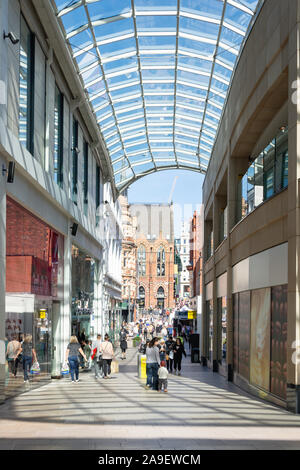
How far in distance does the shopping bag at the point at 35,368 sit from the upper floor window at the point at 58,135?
6.02m

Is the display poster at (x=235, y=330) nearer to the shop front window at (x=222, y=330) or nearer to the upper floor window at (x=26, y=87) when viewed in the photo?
the shop front window at (x=222, y=330)

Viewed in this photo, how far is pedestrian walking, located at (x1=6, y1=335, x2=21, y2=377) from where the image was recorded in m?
14.1

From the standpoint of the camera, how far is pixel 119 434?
9.36 metres

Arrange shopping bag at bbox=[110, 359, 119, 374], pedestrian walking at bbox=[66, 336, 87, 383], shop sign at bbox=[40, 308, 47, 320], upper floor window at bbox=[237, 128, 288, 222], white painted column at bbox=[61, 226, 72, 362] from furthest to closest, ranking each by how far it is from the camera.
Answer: shopping bag at bbox=[110, 359, 119, 374]
white painted column at bbox=[61, 226, 72, 362]
pedestrian walking at bbox=[66, 336, 87, 383]
shop sign at bbox=[40, 308, 47, 320]
upper floor window at bbox=[237, 128, 288, 222]

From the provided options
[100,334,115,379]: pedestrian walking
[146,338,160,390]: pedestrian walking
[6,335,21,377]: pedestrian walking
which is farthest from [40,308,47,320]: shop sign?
[146,338,160,390]: pedestrian walking

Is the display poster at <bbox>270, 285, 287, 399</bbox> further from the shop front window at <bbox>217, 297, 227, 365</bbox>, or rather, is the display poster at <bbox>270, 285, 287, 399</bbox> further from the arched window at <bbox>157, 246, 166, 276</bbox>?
the arched window at <bbox>157, 246, 166, 276</bbox>

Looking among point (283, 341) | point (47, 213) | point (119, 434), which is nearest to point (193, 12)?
point (47, 213)

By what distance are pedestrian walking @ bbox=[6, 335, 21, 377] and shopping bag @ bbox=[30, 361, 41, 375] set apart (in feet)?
6.31

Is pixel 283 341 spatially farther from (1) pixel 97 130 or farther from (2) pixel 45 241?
(1) pixel 97 130

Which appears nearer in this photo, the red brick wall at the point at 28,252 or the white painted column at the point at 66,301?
the red brick wall at the point at 28,252

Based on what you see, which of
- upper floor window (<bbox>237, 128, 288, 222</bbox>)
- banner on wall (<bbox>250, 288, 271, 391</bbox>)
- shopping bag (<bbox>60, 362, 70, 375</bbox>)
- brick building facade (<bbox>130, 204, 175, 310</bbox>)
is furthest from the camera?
brick building facade (<bbox>130, 204, 175, 310</bbox>)

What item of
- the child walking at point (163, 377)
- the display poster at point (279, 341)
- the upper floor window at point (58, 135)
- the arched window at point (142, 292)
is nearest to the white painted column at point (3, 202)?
the child walking at point (163, 377)

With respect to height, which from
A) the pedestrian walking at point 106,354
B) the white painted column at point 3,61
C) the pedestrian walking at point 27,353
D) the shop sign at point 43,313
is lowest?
the pedestrian walking at point 106,354

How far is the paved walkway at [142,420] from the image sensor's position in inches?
340
